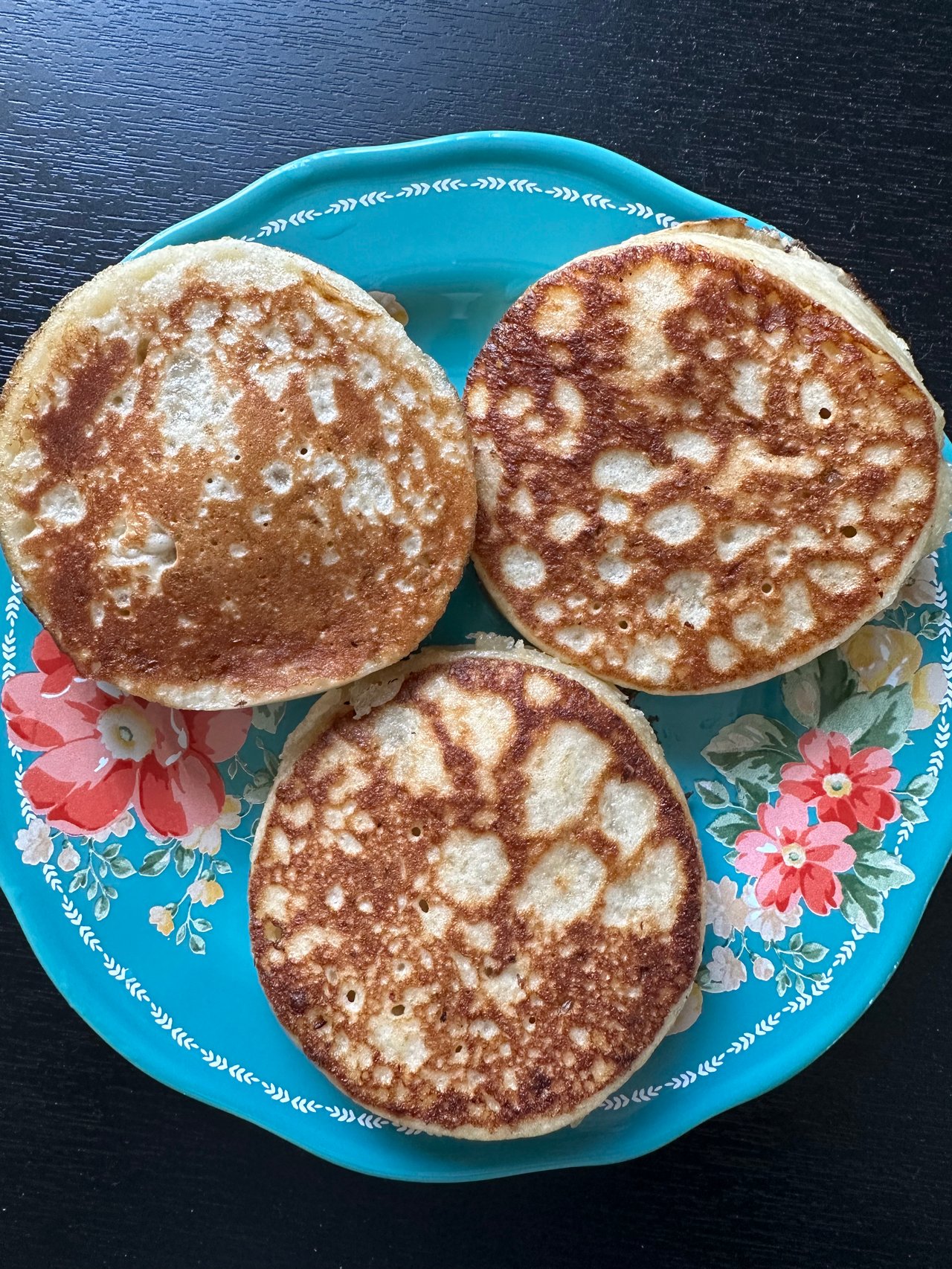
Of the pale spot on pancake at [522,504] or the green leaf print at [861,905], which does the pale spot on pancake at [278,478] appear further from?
the green leaf print at [861,905]

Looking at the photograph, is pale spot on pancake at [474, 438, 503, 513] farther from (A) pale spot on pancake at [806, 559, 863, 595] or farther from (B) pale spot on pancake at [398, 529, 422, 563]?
(A) pale spot on pancake at [806, 559, 863, 595]

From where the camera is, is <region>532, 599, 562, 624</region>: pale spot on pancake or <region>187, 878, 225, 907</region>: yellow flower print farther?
<region>187, 878, 225, 907</region>: yellow flower print

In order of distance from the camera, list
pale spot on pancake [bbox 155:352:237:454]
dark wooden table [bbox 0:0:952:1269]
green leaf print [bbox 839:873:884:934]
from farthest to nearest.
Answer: dark wooden table [bbox 0:0:952:1269] < green leaf print [bbox 839:873:884:934] < pale spot on pancake [bbox 155:352:237:454]

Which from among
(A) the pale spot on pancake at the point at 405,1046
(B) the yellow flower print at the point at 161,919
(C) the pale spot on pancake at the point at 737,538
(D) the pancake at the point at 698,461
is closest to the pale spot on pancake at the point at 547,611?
(D) the pancake at the point at 698,461

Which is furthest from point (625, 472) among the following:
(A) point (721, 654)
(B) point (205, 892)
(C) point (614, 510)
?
(B) point (205, 892)

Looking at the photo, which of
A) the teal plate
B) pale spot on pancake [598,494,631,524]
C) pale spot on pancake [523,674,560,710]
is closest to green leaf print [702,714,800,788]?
the teal plate

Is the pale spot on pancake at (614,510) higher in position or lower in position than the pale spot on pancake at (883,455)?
lower

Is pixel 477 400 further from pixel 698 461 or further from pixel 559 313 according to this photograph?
pixel 698 461
